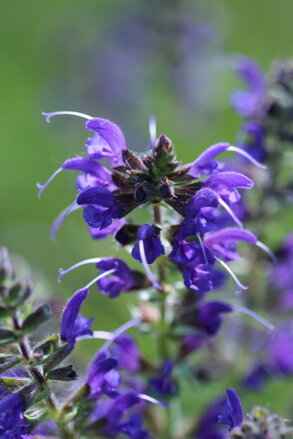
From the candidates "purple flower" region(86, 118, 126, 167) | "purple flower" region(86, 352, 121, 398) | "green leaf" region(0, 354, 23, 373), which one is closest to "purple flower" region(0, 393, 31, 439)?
"green leaf" region(0, 354, 23, 373)

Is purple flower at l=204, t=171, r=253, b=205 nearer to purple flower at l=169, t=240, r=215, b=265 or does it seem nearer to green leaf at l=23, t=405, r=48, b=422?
purple flower at l=169, t=240, r=215, b=265

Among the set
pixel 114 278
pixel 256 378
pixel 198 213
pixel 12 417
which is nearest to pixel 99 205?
pixel 198 213

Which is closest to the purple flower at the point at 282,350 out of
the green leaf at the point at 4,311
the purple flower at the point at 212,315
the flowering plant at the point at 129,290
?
the flowering plant at the point at 129,290

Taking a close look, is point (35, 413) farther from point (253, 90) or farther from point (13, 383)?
point (253, 90)

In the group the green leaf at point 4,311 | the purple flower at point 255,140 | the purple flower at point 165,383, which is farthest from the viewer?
the purple flower at point 255,140

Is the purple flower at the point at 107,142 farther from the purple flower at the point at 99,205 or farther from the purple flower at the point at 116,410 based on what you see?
the purple flower at the point at 116,410

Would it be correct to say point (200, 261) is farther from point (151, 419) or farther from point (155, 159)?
point (151, 419)

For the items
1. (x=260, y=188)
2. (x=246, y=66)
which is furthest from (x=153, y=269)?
(x=246, y=66)
